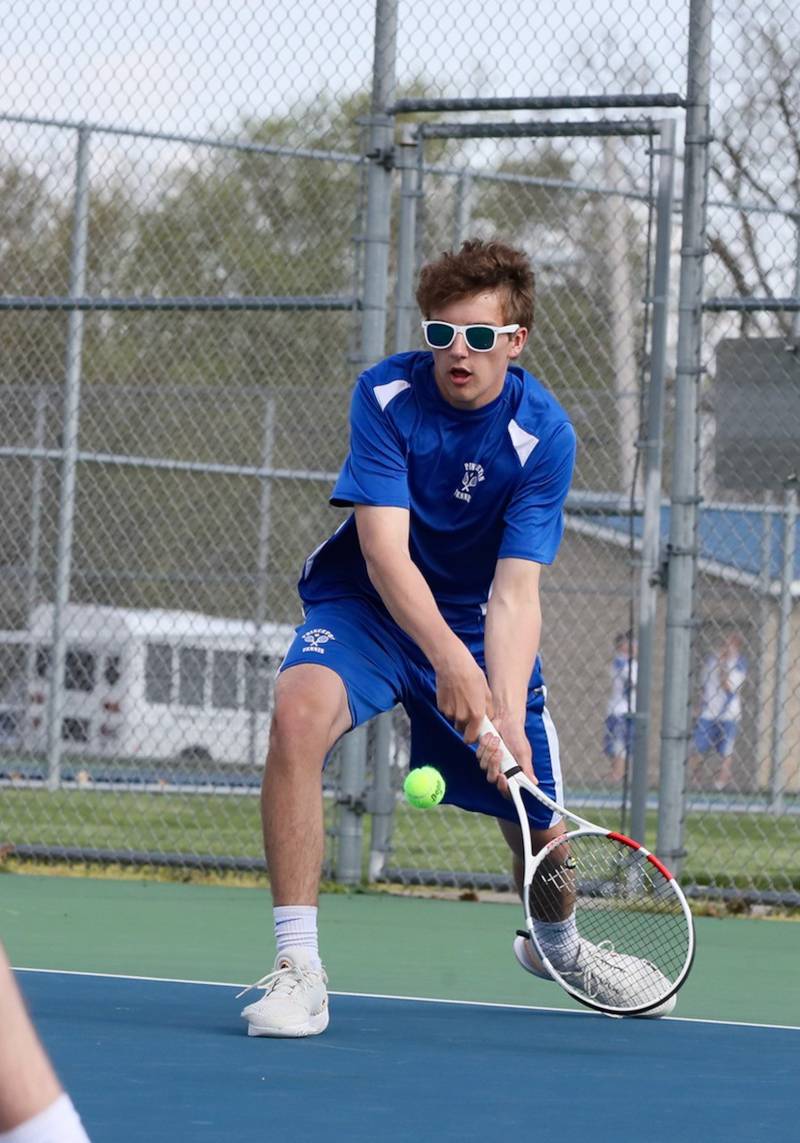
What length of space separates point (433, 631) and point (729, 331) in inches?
135

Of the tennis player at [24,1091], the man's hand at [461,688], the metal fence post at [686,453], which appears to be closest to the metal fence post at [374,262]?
the metal fence post at [686,453]

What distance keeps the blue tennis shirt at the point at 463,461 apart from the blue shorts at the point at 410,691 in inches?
4.5

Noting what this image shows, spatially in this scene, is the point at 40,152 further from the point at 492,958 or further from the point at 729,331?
the point at 492,958

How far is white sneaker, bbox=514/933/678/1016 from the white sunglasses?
1366mm

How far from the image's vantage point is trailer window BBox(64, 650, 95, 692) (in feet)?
53.1

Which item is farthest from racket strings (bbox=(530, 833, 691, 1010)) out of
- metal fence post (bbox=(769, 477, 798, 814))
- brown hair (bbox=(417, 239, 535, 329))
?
metal fence post (bbox=(769, 477, 798, 814))

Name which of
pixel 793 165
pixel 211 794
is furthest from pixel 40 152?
pixel 793 165

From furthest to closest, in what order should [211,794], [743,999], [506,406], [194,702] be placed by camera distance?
[194,702] < [211,794] < [743,999] < [506,406]

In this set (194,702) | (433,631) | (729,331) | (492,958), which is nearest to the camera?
(433,631)

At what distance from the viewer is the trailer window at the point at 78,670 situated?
1617 cm

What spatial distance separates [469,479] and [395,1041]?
54.3 inches

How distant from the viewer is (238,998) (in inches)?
205

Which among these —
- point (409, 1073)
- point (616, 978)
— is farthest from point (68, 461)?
point (409, 1073)

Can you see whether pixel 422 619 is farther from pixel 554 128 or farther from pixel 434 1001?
pixel 554 128
